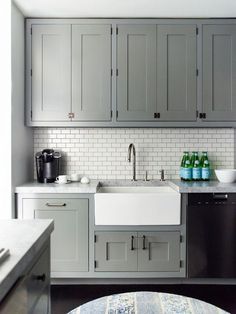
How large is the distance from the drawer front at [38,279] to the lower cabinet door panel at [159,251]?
4.97ft

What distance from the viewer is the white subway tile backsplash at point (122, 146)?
3613mm

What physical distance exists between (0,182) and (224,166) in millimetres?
2308

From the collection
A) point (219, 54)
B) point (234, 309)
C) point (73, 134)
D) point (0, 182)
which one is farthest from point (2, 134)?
point (234, 309)

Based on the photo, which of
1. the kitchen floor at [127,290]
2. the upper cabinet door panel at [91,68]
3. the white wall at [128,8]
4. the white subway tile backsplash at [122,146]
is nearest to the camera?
the kitchen floor at [127,290]

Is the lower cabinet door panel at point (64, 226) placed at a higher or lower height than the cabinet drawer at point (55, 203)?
lower

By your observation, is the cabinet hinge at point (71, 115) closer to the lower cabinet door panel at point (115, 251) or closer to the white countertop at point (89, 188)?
the white countertop at point (89, 188)

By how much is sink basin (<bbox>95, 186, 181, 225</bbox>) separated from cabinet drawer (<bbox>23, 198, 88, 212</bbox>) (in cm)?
16

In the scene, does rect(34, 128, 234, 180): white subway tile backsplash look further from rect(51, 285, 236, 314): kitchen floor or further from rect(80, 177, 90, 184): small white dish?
rect(51, 285, 236, 314): kitchen floor

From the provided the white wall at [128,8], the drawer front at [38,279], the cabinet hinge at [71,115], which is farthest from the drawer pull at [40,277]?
the white wall at [128,8]

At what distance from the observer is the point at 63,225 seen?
9.86 feet

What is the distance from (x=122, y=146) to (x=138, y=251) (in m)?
1.15

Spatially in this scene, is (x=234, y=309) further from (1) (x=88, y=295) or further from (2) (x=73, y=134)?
(2) (x=73, y=134)

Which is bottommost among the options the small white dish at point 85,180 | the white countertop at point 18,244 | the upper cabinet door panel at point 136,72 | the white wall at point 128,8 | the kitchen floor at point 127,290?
the kitchen floor at point 127,290

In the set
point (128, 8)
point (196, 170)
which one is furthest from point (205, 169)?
point (128, 8)
